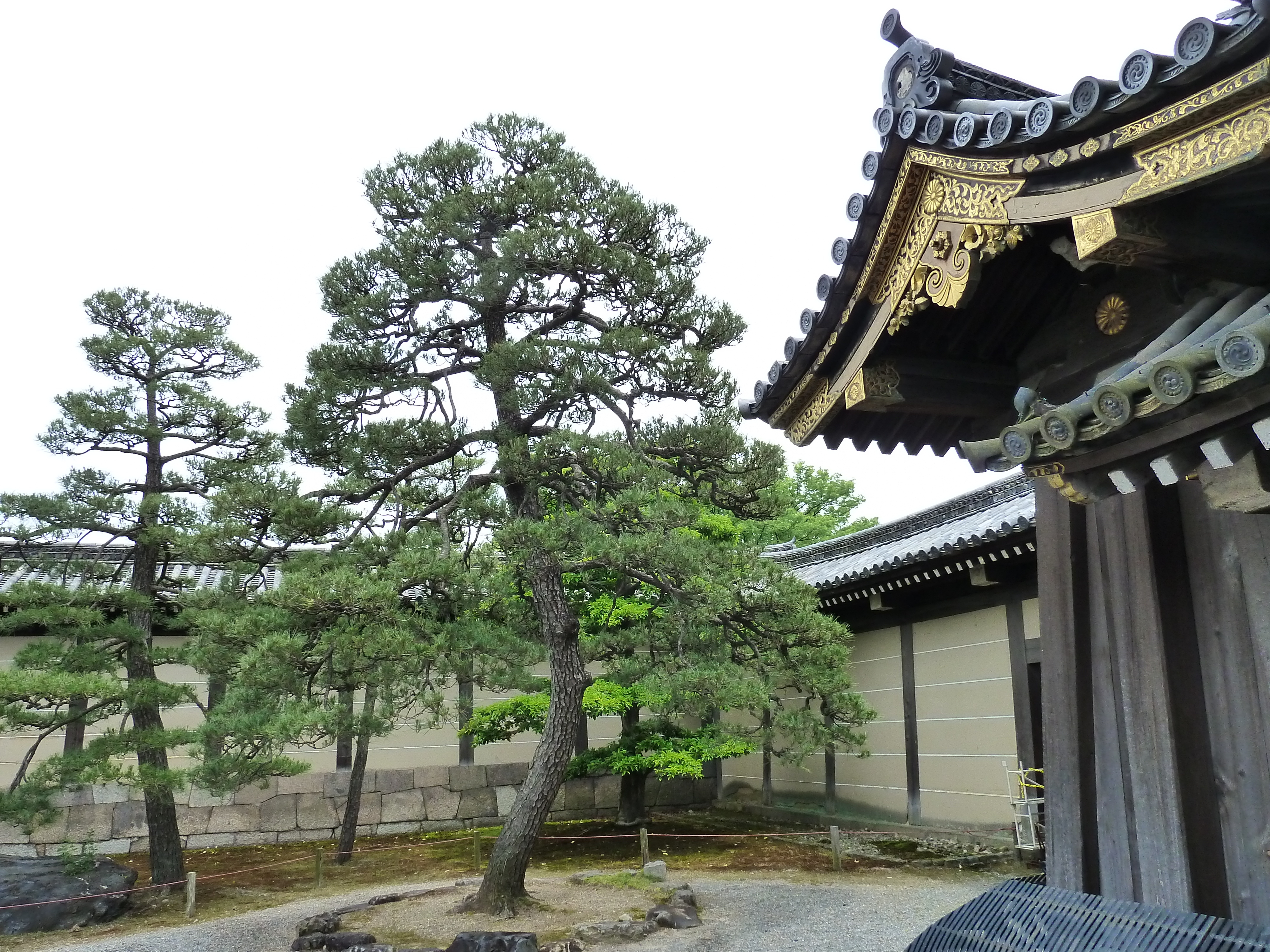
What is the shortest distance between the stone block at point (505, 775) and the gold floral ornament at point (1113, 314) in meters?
10.5

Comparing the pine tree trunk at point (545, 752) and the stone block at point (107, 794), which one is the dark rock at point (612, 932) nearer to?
the pine tree trunk at point (545, 752)

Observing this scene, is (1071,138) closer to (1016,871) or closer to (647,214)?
(647,214)

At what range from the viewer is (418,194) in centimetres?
790

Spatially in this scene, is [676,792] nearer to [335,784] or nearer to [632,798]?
[632,798]

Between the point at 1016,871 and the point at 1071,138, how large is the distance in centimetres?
756

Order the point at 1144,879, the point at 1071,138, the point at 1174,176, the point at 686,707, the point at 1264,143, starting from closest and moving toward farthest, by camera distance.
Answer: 1. the point at 1264,143
2. the point at 1174,176
3. the point at 1071,138
4. the point at 1144,879
5. the point at 686,707

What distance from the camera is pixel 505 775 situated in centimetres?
1234

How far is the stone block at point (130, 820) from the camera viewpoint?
34.7 ft

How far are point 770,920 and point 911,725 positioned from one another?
13.6ft

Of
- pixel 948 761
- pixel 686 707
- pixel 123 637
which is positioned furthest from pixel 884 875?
pixel 123 637

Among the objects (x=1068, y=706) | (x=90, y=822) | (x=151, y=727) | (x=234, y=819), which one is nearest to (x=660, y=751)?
(x=151, y=727)

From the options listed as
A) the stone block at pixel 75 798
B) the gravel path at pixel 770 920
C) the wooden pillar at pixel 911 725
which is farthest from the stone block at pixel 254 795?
the wooden pillar at pixel 911 725

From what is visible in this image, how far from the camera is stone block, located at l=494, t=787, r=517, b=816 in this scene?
1220 cm

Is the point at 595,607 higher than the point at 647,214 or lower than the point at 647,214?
lower
